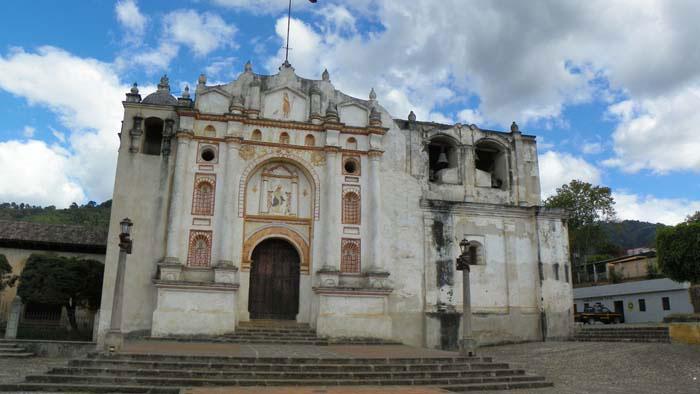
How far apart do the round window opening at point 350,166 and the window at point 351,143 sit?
0.55m

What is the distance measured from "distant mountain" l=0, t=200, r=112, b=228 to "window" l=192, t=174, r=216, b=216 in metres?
16.9

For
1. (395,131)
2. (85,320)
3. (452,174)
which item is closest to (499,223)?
(452,174)

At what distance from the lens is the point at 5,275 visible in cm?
2272

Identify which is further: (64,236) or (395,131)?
(64,236)

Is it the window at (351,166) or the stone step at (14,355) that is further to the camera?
the window at (351,166)

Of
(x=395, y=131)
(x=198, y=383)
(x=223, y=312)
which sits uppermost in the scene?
(x=395, y=131)

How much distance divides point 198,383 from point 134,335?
7368mm

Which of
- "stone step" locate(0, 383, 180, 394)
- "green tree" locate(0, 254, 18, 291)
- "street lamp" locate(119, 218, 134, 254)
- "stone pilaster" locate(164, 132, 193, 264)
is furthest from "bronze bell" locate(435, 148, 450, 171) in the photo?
"green tree" locate(0, 254, 18, 291)

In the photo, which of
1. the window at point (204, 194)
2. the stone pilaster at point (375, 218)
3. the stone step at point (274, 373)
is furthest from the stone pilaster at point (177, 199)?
the stone pilaster at point (375, 218)

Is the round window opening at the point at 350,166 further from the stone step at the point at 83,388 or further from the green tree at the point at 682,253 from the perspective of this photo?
the green tree at the point at 682,253

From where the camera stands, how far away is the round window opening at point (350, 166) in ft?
68.8

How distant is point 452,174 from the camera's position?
22359 mm

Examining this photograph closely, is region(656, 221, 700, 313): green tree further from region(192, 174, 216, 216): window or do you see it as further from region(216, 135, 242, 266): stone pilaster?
region(192, 174, 216, 216): window

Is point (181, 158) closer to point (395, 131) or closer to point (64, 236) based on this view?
point (395, 131)
